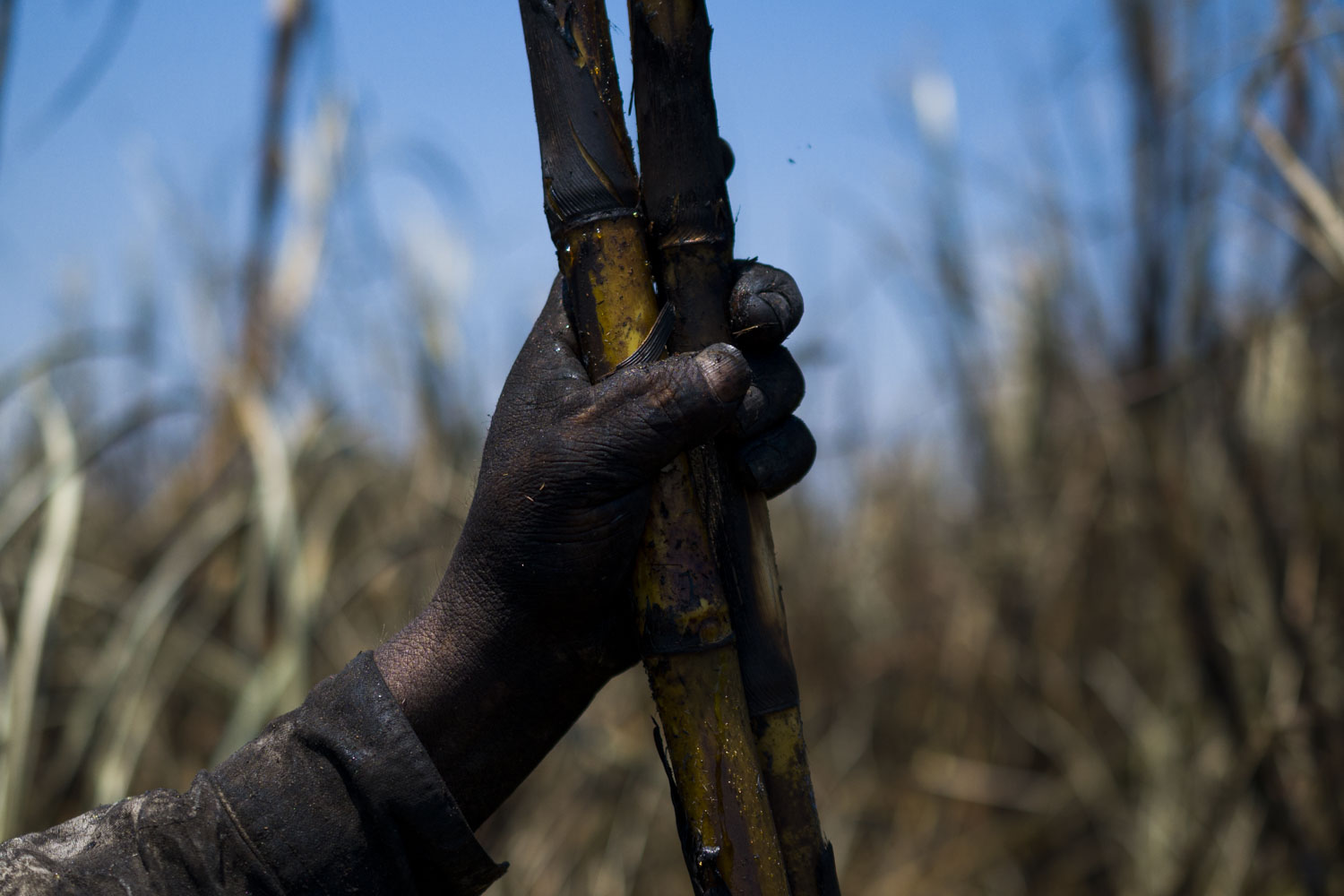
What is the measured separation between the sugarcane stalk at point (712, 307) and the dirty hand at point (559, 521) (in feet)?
0.14

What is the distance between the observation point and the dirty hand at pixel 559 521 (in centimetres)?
93

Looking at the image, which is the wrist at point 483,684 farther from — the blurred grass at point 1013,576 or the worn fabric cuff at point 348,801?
the blurred grass at point 1013,576

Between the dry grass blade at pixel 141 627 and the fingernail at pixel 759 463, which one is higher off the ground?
the fingernail at pixel 759 463

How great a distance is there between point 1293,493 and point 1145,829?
1.09 m

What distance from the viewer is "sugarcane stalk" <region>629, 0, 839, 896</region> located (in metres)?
0.93

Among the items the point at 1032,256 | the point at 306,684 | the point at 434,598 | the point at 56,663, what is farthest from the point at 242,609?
the point at 1032,256

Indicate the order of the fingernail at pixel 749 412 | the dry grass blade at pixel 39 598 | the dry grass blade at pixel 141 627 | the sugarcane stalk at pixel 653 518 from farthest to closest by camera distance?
1. the dry grass blade at pixel 141 627
2. the dry grass blade at pixel 39 598
3. the fingernail at pixel 749 412
4. the sugarcane stalk at pixel 653 518

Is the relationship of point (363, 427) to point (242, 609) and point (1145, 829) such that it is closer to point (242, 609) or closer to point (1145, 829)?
point (242, 609)

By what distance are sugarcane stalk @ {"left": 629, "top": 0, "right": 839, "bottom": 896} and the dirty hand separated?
42 millimetres

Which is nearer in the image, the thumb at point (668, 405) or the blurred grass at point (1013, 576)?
the thumb at point (668, 405)

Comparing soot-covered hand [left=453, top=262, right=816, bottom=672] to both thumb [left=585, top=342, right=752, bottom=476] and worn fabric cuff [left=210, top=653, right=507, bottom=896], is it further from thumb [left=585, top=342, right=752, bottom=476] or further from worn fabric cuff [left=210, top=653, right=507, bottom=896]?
worn fabric cuff [left=210, top=653, right=507, bottom=896]

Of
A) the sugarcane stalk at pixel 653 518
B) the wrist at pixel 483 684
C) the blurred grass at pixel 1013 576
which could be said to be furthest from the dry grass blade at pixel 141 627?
the sugarcane stalk at pixel 653 518

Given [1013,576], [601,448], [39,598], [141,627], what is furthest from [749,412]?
[1013,576]

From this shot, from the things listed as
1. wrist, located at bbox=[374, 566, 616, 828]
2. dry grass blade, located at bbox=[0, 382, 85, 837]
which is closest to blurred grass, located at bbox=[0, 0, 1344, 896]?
dry grass blade, located at bbox=[0, 382, 85, 837]
